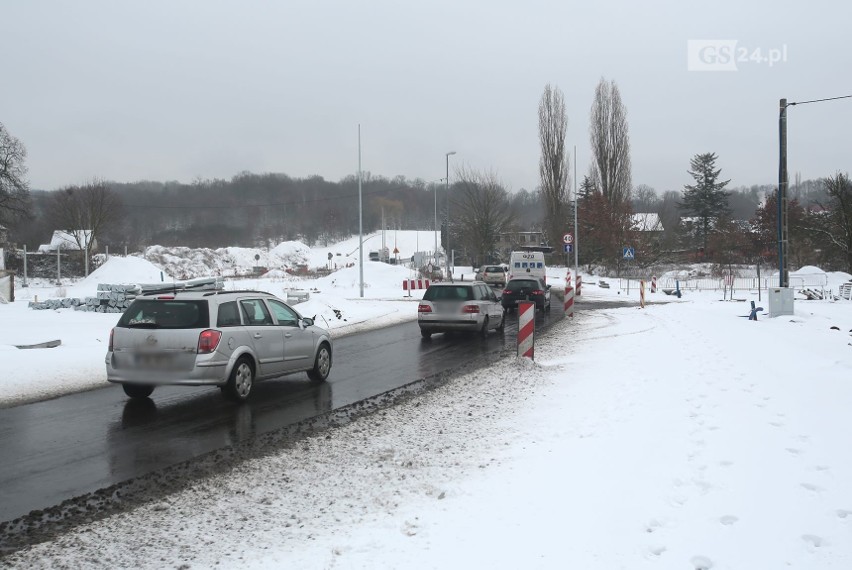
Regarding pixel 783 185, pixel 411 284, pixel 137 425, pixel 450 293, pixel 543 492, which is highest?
pixel 783 185

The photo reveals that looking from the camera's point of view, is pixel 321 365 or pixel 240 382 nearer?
pixel 240 382

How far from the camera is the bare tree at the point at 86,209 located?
6188cm

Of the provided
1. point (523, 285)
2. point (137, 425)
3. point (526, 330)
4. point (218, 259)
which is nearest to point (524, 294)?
point (523, 285)

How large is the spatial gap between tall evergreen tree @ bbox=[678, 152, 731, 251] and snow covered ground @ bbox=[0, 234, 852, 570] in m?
71.4

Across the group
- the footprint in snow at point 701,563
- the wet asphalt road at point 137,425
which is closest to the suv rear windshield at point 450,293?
the wet asphalt road at point 137,425

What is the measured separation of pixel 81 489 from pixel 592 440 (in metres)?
4.98

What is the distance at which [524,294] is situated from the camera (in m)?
25.7

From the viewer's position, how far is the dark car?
25688 mm

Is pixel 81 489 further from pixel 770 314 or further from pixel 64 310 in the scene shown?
pixel 64 310

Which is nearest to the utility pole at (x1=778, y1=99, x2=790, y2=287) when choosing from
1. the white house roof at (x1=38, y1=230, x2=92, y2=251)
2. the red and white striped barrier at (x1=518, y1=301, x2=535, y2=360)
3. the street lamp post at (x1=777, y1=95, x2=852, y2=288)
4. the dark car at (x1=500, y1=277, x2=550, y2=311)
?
the street lamp post at (x1=777, y1=95, x2=852, y2=288)

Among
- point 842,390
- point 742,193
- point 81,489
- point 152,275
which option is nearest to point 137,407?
point 81,489

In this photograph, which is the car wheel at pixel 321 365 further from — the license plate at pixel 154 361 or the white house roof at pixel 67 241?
the white house roof at pixel 67 241

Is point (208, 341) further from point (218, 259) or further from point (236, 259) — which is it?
point (236, 259)

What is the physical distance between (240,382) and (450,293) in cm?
962
